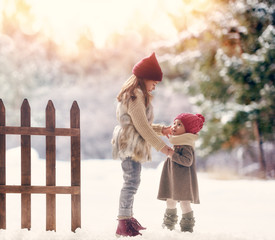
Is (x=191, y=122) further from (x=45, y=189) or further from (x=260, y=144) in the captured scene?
(x=260, y=144)

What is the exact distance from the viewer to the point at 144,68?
12.7 feet

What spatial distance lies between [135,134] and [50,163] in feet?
3.25

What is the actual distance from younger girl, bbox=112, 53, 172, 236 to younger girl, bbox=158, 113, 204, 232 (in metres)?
0.16

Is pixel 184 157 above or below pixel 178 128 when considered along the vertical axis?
below

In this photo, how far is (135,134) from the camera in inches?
150

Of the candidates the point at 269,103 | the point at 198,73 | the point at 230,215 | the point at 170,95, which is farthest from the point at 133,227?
the point at 170,95

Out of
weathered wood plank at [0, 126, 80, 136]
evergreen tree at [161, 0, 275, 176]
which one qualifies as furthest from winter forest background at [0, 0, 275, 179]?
weathered wood plank at [0, 126, 80, 136]

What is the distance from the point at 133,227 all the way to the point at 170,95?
1160 cm

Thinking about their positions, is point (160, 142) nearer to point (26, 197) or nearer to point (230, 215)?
point (26, 197)

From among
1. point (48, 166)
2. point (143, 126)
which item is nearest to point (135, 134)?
point (143, 126)

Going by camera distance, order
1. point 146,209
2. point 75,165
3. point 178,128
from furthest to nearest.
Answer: point 146,209 → point 75,165 → point 178,128

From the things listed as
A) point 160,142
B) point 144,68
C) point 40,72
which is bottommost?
point 160,142

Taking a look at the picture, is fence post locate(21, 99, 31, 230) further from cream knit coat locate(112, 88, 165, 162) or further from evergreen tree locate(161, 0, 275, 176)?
evergreen tree locate(161, 0, 275, 176)

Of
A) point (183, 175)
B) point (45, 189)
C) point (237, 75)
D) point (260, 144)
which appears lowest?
point (45, 189)
